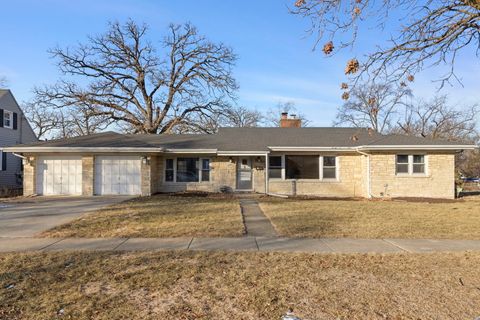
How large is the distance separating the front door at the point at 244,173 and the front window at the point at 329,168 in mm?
4068

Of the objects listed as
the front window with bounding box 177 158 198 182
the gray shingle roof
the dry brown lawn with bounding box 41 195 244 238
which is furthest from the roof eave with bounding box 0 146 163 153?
the dry brown lawn with bounding box 41 195 244 238

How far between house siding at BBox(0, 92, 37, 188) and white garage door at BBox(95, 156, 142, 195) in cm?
1110

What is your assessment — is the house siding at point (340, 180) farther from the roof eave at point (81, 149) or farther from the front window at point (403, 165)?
the roof eave at point (81, 149)

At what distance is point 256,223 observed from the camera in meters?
10.5

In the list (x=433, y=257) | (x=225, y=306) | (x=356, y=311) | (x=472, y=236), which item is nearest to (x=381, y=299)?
(x=356, y=311)

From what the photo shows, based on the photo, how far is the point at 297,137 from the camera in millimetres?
22109

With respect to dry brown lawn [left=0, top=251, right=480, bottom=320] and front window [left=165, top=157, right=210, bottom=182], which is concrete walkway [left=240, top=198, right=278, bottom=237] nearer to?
dry brown lawn [left=0, top=251, right=480, bottom=320]

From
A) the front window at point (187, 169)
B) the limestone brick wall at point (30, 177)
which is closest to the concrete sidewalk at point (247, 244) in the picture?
the limestone brick wall at point (30, 177)

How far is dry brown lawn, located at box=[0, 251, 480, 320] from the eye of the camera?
13.8ft

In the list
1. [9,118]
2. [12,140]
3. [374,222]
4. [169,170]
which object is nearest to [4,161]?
[12,140]

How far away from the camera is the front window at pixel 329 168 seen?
2041 centimetres

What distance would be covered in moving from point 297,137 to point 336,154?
275 centimetres

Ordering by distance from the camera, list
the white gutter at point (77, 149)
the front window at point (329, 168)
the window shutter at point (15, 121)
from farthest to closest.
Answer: the window shutter at point (15, 121), the front window at point (329, 168), the white gutter at point (77, 149)

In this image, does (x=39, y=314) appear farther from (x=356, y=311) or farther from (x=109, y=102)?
(x=109, y=102)
